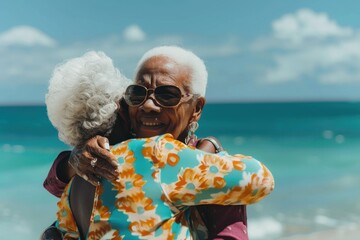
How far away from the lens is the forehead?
1.77 metres

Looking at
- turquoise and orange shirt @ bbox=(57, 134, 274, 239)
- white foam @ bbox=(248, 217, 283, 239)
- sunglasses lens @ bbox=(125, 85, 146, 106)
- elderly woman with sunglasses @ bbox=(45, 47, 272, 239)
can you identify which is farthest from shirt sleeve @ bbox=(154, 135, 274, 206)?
white foam @ bbox=(248, 217, 283, 239)

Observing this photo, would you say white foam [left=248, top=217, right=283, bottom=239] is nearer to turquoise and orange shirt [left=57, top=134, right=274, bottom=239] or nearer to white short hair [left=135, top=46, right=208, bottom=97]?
white short hair [left=135, top=46, right=208, bottom=97]

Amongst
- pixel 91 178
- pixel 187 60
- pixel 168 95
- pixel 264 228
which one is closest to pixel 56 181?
pixel 91 178

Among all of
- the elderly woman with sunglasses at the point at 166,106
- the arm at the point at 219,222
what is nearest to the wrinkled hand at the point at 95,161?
the elderly woman with sunglasses at the point at 166,106

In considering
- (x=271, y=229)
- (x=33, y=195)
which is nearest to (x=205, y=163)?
(x=271, y=229)

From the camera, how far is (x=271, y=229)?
8.97 meters

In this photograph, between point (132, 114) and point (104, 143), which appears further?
point (132, 114)

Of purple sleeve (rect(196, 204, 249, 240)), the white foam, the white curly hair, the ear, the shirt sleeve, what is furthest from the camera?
the white foam

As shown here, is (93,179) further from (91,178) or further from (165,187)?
(165,187)

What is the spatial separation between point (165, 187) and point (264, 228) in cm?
780

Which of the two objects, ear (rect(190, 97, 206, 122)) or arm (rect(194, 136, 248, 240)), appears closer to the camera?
arm (rect(194, 136, 248, 240))

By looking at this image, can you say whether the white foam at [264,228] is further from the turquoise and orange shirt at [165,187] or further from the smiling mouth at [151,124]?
the turquoise and orange shirt at [165,187]

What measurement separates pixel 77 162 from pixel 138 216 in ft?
0.99

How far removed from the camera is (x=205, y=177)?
1.54 metres
